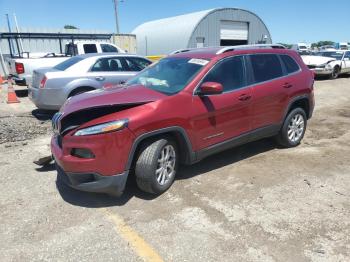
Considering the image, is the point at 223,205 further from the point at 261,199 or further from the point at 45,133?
the point at 45,133

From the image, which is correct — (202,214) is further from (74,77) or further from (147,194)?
(74,77)

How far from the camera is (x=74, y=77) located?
819cm

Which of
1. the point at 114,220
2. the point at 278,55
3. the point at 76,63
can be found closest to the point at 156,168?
the point at 114,220

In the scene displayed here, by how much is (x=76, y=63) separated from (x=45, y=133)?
2.12 metres

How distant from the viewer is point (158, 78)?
4.91 m

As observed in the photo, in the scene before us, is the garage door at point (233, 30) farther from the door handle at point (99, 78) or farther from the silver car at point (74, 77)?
the door handle at point (99, 78)

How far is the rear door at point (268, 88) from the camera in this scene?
5203 mm

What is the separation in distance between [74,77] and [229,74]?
15.1ft

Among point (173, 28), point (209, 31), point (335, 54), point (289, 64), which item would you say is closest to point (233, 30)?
point (209, 31)

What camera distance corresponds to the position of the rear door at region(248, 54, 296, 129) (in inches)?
205

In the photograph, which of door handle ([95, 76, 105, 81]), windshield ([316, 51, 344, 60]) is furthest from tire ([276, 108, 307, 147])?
windshield ([316, 51, 344, 60])

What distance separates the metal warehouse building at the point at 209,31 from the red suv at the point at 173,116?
84.7 ft

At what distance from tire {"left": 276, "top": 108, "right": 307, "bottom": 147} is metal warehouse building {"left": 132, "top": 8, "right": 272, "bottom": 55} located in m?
25.3

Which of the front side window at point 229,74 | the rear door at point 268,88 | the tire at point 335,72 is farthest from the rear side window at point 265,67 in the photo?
the tire at point 335,72
